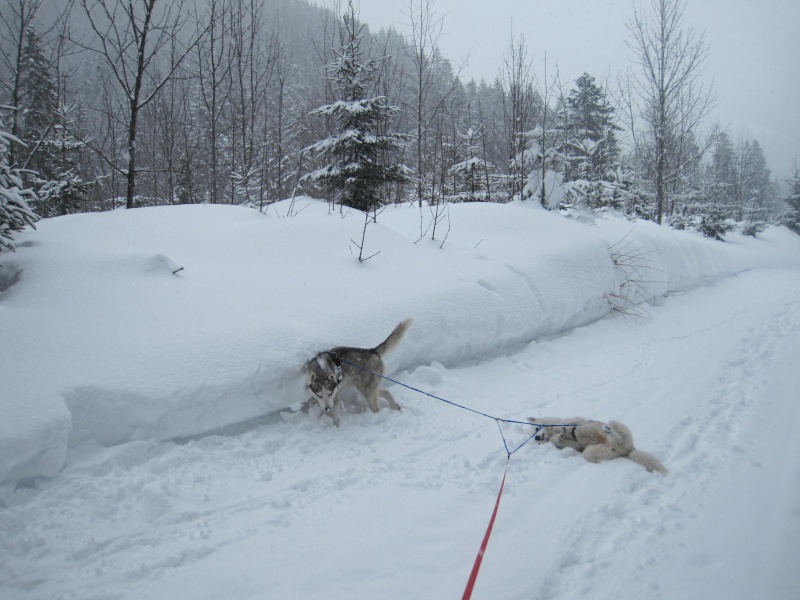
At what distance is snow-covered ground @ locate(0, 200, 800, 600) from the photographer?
2434 mm

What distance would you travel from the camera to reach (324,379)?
4.06 metres

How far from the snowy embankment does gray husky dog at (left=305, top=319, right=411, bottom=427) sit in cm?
25

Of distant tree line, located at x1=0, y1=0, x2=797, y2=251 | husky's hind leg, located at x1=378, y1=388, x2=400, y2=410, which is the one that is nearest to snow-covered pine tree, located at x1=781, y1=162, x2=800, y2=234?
distant tree line, located at x1=0, y1=0, x2=797, y2=251

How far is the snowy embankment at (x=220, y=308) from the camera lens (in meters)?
3.28

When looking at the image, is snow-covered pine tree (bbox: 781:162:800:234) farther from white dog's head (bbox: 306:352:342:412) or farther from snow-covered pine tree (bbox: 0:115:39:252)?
snow-covered pine tree (bbox: 0:115:39:252)

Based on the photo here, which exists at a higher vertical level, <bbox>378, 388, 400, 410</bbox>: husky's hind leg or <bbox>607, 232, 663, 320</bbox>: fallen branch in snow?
<bbox>607, 232, 663, 320</bbox>: fallen branch in snow

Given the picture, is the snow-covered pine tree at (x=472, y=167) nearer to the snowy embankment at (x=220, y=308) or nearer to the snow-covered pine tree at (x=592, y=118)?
the snowy embankment at (x=220, y=308)

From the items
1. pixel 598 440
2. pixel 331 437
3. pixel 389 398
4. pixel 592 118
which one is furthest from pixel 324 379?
pixel 592 118

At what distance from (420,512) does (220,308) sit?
10.1ft

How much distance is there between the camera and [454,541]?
2637mm

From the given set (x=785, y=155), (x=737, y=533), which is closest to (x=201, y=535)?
(x=737, y=533)

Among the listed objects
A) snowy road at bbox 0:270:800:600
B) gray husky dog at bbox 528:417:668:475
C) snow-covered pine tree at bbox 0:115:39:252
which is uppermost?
snow-covered pine tree at bbox 0:115:39:252

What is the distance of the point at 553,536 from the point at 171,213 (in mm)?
7189

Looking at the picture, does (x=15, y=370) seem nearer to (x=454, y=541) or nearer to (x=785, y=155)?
(x=454, y=541)
